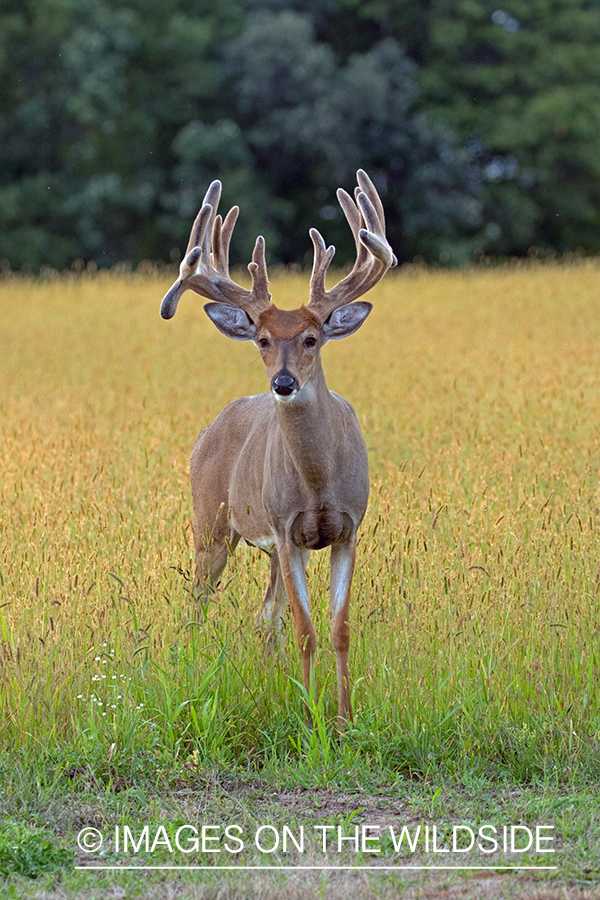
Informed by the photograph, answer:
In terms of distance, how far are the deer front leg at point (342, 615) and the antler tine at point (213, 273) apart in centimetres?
108

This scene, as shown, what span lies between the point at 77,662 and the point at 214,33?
99.7ft

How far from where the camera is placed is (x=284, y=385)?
4.59 meters

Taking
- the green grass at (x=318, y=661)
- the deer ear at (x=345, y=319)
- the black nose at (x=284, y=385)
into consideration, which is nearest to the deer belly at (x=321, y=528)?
the green grass at (x=318, y=661)

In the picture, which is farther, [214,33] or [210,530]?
[214,33]

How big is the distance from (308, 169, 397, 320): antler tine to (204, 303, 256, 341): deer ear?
0.91 ft

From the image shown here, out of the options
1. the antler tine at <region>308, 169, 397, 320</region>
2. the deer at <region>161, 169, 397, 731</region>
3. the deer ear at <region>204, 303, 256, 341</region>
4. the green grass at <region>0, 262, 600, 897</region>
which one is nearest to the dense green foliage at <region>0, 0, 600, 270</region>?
the green grass at <region>0, 262, 600, 897</region>

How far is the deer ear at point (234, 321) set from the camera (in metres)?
4.98

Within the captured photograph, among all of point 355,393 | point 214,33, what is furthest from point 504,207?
point 355,393

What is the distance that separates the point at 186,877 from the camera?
3.82 meters

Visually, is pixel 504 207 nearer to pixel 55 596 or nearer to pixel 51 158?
pixel 51 158

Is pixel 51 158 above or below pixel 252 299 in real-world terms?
above

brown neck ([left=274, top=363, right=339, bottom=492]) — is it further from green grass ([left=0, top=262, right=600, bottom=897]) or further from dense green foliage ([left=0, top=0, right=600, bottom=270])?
dense green foliage ([left=0, top=0, right=600, bottom=270])

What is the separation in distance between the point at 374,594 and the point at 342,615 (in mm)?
592

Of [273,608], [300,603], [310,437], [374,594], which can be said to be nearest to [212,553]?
[273,608]
